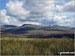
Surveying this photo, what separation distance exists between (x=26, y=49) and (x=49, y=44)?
133 centimetres

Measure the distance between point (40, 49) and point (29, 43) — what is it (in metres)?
0.75

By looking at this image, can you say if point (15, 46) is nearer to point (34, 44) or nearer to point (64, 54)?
point (34, 44)

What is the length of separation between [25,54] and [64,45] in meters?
2.07

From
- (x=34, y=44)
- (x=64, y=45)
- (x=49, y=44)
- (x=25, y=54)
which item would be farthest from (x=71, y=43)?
(x=25, y=54)

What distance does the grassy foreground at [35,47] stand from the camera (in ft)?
30.1

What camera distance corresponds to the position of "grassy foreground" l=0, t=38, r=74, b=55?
30.1ft

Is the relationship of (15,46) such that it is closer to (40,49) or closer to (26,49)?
(26,49)

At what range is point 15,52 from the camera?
9.05 m

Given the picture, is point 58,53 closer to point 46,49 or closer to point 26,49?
point 46,49

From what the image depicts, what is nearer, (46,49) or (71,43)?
(46,49)

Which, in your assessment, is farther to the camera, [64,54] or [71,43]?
[71,43]

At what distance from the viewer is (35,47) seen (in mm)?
9711

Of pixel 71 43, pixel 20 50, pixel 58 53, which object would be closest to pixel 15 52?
pixel 20 50

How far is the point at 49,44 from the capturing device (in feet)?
33.3
